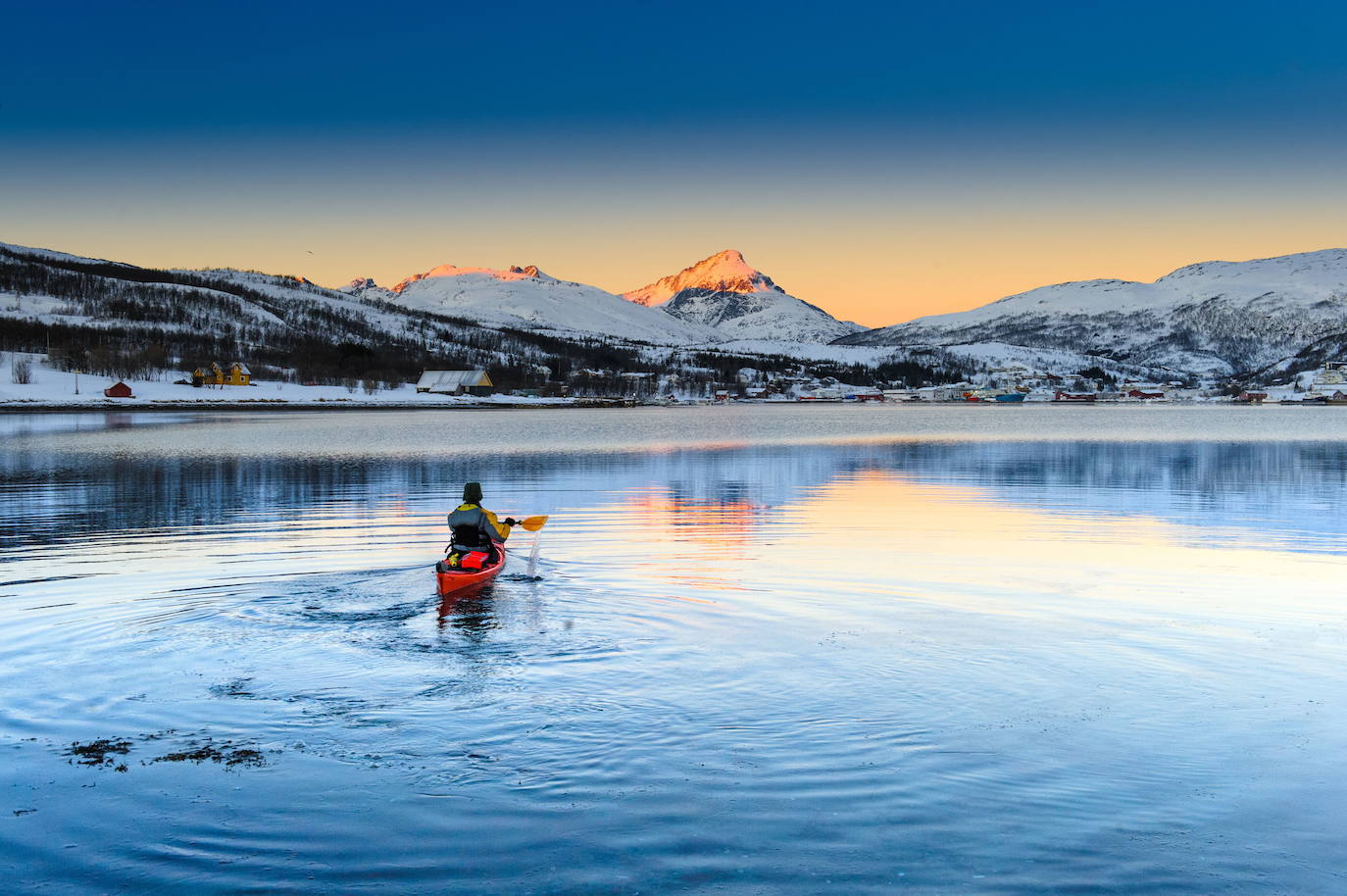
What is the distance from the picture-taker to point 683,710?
40.4 feet

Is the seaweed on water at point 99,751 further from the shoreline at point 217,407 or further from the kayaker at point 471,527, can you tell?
the shoreline at point 217,407

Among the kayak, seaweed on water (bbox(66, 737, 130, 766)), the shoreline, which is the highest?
the shoreline

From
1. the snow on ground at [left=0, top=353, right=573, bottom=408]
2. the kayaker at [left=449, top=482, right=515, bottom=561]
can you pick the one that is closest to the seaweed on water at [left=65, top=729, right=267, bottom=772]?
the kayaker at [left=449, top=482, right=515, bottom=561]

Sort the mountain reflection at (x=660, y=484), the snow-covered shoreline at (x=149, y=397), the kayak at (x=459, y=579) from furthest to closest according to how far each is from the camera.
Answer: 1. the snow-covered shoreline at (x=149, y=397)
2. the mountain reflection at (x=660, y=484)
3. the kayak at (x=459, y=579)

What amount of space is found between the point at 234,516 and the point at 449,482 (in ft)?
42.5

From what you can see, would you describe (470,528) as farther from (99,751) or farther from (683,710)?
(99,751)

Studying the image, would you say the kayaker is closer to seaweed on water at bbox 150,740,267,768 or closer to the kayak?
the kayak

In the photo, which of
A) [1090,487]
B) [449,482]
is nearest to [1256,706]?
[1090,487]

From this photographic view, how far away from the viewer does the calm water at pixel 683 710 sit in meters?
8.62

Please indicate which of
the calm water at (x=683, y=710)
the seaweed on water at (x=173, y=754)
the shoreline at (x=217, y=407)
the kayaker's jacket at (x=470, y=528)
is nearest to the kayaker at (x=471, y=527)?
the kayaker's jacket at (x=470, y=528)

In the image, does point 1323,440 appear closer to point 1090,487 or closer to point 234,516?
point 1090,487

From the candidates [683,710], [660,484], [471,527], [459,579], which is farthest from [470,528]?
[660,484]

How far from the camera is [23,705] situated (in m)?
12.5

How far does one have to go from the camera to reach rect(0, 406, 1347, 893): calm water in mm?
8625
